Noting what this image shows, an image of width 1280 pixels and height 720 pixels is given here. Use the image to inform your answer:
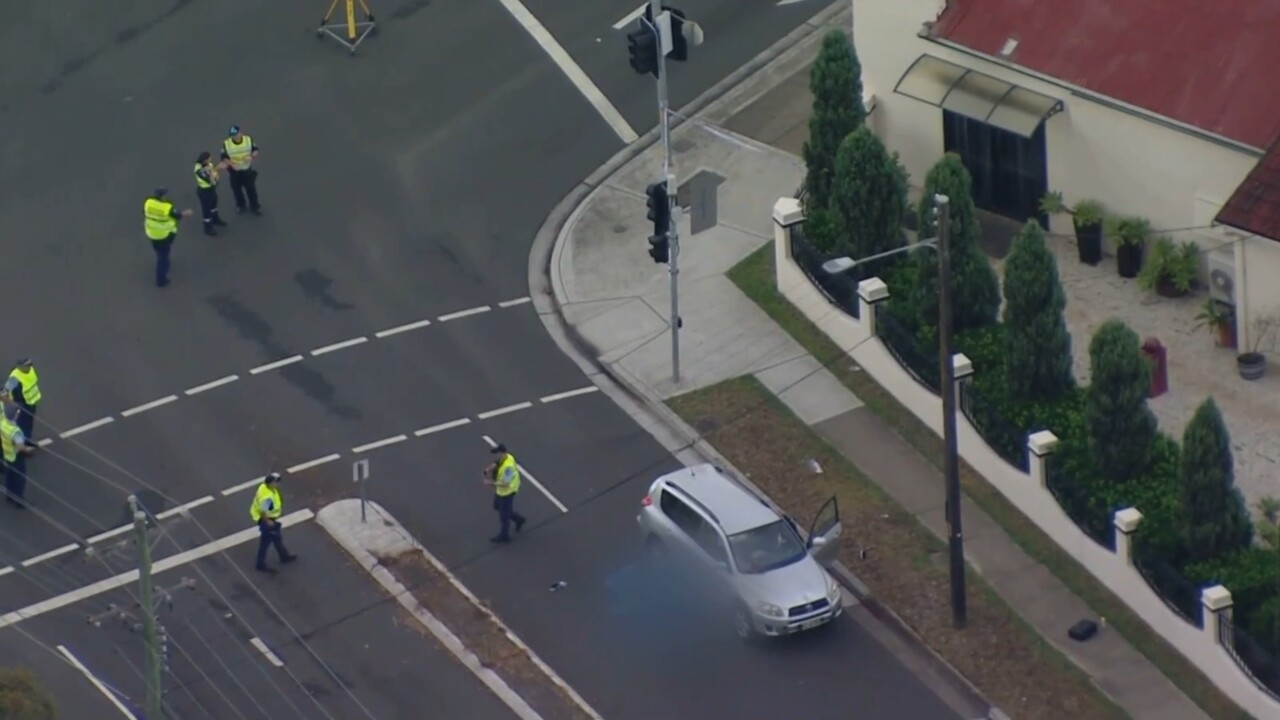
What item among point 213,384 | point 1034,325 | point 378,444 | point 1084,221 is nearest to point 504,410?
point 378,444

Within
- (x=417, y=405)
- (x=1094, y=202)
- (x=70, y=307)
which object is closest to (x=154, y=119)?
(x=70, y=307)

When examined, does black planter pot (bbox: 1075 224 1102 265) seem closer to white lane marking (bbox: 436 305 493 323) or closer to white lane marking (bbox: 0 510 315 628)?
white lane marking (bbox: 436 305 493 323)

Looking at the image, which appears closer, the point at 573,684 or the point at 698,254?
the point at 573,684

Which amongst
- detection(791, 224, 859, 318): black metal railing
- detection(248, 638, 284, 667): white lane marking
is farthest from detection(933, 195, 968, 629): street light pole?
detection(248, 638, 284, 667): white lane marking

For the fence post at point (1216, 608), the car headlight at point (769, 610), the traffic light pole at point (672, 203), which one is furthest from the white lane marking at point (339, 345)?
the fence post at point (1216, 608)

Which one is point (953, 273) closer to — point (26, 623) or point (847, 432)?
point (847, 432)

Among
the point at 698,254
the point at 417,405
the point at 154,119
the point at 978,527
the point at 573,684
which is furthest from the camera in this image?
the point at 154,119

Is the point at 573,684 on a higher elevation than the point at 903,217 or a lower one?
lower
